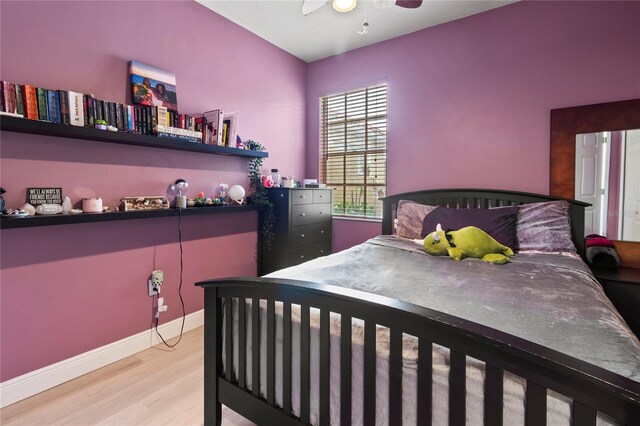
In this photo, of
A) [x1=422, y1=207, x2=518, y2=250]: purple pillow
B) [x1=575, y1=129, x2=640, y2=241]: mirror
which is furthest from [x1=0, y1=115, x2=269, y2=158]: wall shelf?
[x1=575, y1=129, x2=640, y2=241]: mirror

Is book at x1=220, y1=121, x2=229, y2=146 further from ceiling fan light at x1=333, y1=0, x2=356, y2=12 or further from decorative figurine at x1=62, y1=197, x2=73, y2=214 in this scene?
ceiling fan light at x1=333, y1=0, x2=356, y2=12

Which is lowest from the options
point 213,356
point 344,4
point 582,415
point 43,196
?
point 213,356

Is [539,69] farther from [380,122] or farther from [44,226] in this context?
[44,226]

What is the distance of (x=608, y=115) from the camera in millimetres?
2273

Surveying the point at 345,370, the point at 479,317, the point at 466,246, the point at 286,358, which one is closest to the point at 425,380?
the point at 345,370

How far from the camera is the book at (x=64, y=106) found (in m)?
1.76

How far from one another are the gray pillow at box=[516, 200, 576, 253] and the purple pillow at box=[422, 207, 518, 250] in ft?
0.19

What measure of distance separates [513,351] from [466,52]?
9.47 ft

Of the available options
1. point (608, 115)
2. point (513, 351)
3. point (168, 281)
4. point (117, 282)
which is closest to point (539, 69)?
point (608, 115)

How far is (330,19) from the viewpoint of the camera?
2.83 metres

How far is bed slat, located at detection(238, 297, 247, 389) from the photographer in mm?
1300

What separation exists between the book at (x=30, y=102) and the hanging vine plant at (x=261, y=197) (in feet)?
5.11

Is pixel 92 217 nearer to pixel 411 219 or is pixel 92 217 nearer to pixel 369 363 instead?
pixel 369 363

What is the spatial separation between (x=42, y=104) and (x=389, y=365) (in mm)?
2112
